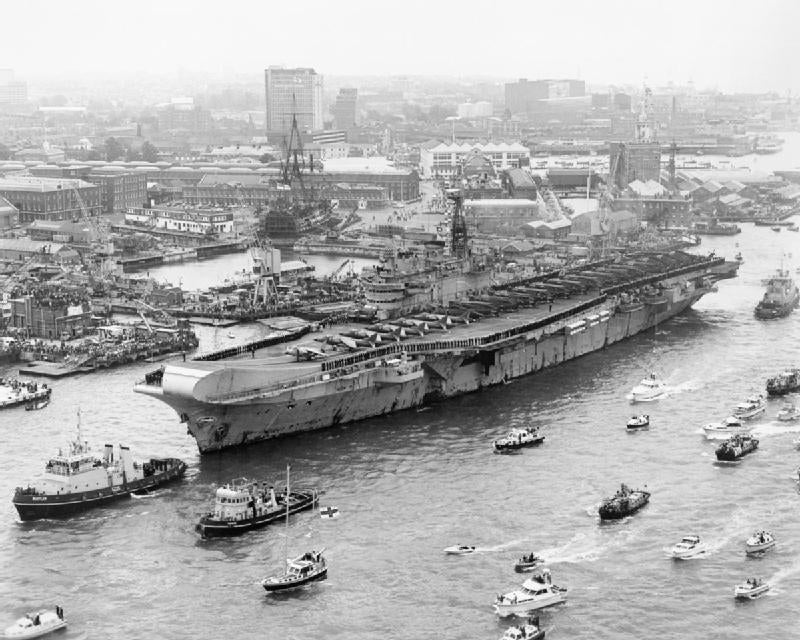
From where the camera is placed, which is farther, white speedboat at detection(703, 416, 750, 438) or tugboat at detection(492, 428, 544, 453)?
white speedboat at detection(703, 416, 750, 438)

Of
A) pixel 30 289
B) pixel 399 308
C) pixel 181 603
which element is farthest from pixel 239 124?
pixel 181 603

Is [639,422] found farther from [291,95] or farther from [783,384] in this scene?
[291,95]

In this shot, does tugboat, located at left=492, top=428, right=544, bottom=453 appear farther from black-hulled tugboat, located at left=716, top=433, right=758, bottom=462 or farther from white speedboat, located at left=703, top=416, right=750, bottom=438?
black-hulled tugboat, located at left=716, top=433, right=758, bottom=462

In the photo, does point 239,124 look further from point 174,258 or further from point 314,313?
point 314,313

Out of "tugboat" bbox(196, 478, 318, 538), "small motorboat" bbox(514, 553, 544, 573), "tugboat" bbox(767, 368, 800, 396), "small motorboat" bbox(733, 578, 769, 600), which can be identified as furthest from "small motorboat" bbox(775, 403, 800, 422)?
"tugboat" bbox(196, 478, 318, 538)

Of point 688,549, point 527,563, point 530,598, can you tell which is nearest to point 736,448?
point 688,549

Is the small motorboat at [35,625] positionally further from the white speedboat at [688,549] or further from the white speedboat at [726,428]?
the white speedboat at [726,428]
